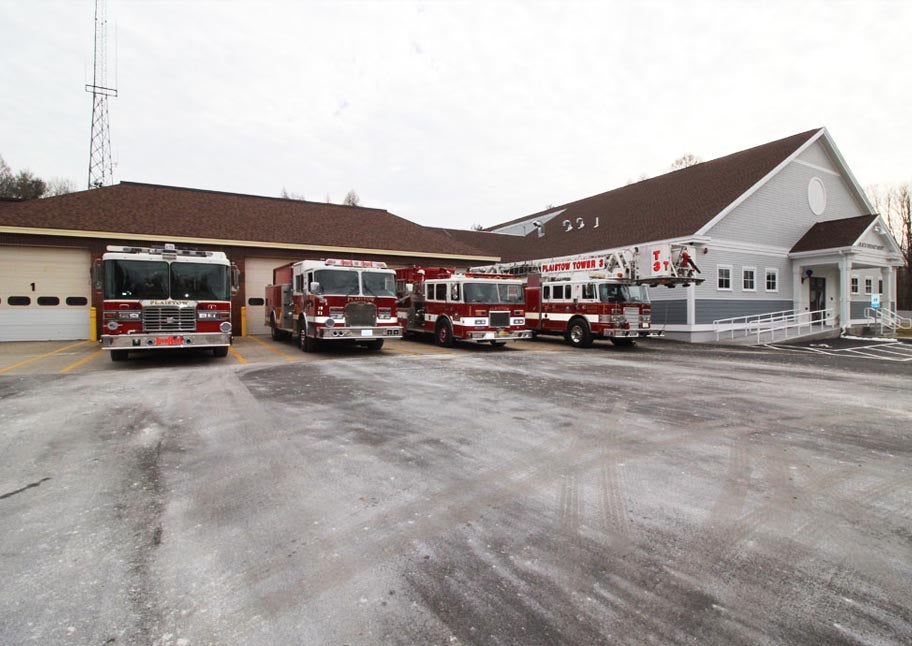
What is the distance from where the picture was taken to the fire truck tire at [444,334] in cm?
1698

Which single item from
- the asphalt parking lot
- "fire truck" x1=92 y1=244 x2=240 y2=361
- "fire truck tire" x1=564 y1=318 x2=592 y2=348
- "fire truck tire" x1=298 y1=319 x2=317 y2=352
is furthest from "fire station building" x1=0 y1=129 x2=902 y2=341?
the asphalt parking lot

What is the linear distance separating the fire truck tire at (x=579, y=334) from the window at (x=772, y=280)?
462 inches

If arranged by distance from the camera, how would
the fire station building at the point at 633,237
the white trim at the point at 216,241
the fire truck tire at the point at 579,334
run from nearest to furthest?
the fire truck tire at the point at 579,334 → the white trim at the point at 216,241 → the fire station building at the point at 633,237

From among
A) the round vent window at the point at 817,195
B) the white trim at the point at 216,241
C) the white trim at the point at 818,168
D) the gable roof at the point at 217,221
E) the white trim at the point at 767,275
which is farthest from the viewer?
the round vent window at the point at 817,195

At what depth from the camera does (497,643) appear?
2322mm

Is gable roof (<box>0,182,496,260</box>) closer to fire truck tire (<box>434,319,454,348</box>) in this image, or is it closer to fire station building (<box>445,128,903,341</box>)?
fire truck tire (<box>434,319,454,348</box>)

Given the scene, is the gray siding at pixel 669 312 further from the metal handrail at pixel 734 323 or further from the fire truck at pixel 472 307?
the fire truck at pixel 472 307

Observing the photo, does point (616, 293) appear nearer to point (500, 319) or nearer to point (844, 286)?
point (500, 319)

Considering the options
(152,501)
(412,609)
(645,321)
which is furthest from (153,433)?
(645,321)

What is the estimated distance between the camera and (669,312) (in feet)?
73.2

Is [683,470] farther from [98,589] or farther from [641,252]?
[641,252]

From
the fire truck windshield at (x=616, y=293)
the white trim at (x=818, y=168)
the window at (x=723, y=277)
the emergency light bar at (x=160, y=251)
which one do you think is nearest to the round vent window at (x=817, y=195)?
the white trim at (x=818, y=168)

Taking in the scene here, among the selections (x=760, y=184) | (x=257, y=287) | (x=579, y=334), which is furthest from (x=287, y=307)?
(x=760, y=184)

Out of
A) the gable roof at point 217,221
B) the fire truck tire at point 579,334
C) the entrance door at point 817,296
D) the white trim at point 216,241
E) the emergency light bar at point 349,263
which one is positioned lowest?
the fire truck tire at point 579,334
